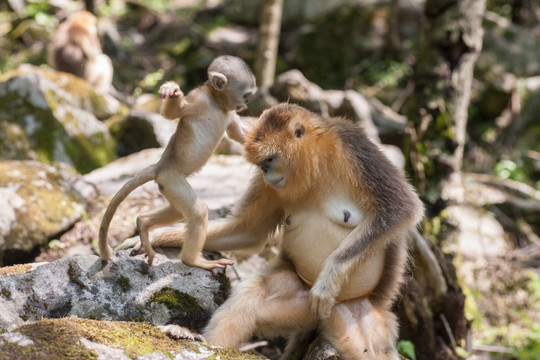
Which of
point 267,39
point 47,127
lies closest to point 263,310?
point 47,127

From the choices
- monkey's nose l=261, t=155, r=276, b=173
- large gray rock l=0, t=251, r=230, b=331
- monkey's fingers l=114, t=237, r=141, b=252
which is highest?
monkey's nose l=261, t=155, r=276, b=173

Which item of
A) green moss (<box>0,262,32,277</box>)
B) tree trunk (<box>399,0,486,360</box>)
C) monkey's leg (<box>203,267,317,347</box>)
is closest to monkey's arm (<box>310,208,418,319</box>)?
monkey's leg (<box>203,267,317,347</box>)

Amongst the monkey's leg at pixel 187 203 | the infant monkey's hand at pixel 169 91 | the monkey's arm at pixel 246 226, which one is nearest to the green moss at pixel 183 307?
the monkey's leg at pixel 187 203

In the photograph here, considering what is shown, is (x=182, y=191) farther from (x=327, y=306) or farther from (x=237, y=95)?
(x=327, y=306)

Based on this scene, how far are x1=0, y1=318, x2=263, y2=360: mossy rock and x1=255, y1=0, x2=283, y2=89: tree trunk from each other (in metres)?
7.80

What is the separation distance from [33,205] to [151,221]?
214 cm

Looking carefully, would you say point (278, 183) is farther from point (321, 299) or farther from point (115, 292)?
point (115, 292)

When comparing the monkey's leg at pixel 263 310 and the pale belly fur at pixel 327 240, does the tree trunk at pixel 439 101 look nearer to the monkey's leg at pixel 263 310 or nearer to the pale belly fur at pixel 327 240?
the pale belly fur at pixel 327 240

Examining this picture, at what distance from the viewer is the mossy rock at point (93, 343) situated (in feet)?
7.84

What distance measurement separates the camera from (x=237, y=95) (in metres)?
3.75

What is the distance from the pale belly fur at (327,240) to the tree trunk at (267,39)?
265 inches

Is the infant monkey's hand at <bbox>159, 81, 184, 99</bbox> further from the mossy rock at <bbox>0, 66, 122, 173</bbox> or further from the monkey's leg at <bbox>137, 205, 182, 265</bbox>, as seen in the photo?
the mossy rock at <bbox>0, 66, 122, 173</bbox>

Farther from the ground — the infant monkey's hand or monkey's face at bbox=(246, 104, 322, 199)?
the infant monkey's hand

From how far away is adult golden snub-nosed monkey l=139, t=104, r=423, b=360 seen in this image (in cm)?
353
